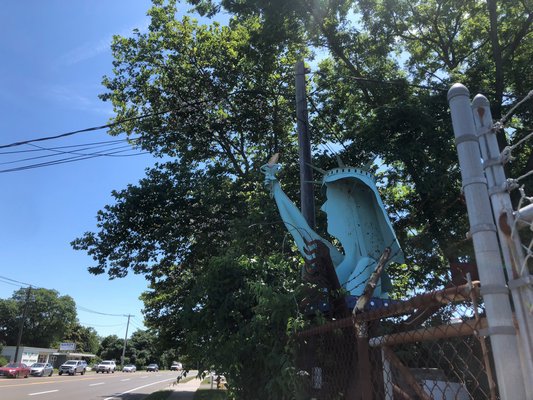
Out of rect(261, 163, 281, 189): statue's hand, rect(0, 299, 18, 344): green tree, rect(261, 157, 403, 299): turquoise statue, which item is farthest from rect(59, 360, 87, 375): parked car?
rect(261, 157, 403, 299): turquoise statue

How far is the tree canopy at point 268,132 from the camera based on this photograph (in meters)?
5.20

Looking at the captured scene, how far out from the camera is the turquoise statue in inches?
233

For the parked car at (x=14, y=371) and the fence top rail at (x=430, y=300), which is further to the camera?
the parked car at (x=14, y=371)

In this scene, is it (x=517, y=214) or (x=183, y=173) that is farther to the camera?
(x=183, y=173)

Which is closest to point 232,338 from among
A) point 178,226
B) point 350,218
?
point 350,218

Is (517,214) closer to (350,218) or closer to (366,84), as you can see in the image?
(350,218)

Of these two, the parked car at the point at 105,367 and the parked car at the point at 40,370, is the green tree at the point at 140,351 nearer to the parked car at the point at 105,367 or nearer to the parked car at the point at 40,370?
the parked car at the point at 105,367

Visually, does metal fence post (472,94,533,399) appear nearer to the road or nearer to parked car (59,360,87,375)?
the road

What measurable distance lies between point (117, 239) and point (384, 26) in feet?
36.2

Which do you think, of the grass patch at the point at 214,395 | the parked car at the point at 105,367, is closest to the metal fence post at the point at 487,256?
the grass patch at the point at 214,395

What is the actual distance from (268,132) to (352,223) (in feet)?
34.1

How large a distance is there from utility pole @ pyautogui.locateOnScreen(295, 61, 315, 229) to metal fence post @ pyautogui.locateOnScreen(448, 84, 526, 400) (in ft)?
20.1

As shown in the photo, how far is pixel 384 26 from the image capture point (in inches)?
503

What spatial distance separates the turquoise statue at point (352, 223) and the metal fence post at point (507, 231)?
4.16 meters
